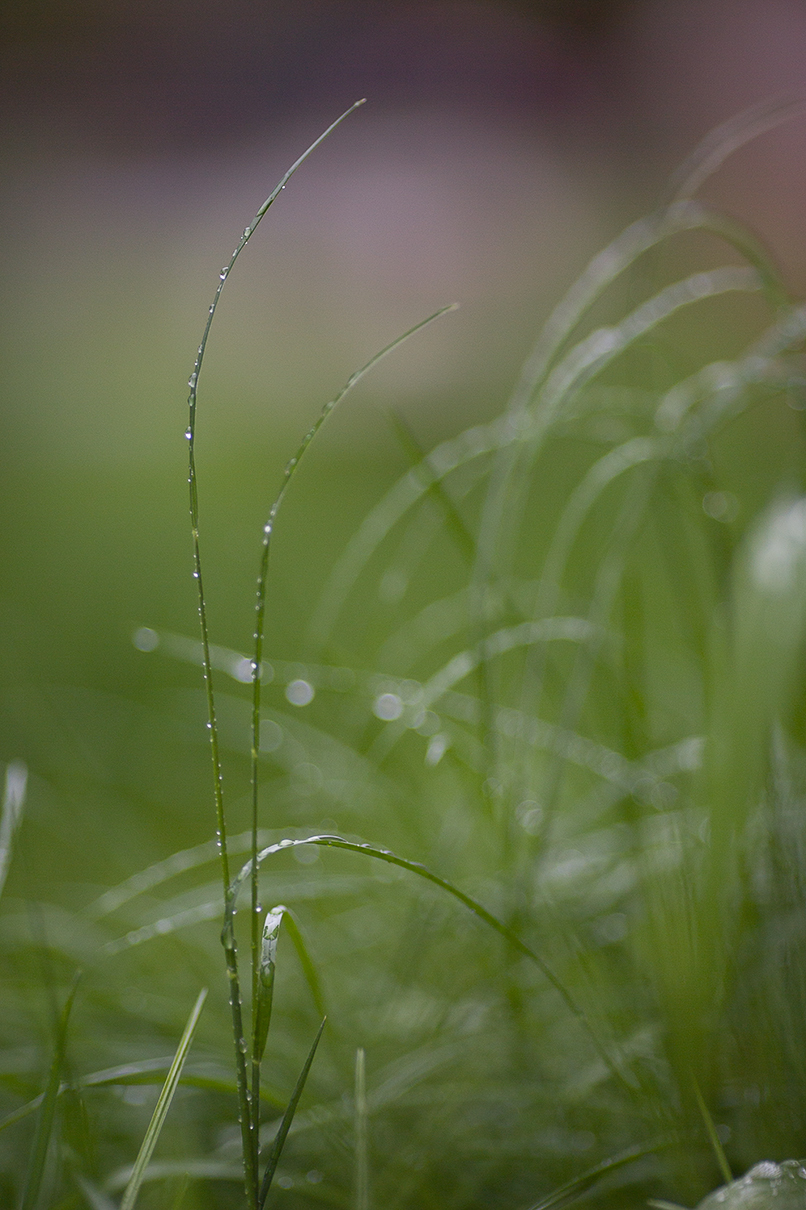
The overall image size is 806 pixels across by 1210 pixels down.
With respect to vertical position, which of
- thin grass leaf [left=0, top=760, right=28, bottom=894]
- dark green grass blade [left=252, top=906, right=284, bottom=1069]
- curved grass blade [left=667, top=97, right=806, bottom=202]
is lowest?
dark green grass blade [left=252, top=906, right=284, bottom=1069]

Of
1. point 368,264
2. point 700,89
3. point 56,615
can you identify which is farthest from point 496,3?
point 56,615

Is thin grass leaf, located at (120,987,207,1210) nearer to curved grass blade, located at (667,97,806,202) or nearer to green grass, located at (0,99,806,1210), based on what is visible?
green grass, located at (0,99,806,1210)

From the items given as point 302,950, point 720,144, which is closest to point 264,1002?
point 302,950

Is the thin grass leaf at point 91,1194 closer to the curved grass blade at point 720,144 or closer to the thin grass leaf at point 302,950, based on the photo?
the thin grass leaf at point 302,950

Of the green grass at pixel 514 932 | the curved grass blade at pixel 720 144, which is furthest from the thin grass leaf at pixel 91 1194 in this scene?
the curved grass blade at pixel 720 144

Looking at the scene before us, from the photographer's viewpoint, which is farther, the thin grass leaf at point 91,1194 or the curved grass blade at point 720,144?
the curved grass blade at point 720,144

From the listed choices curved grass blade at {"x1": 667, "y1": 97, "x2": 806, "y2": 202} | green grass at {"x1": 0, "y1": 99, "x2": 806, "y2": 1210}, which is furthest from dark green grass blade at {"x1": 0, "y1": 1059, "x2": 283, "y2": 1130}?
curved grass blade at {"x1": 667, "y1": 97, "x2": 806, "y2": 202}

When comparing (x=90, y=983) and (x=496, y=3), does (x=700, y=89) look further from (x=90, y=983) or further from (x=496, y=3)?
(x=90, y=983)

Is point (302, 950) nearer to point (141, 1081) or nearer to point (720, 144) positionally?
point (141, 1081)

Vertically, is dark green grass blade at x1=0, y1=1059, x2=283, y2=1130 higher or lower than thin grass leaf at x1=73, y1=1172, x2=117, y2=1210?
higher
